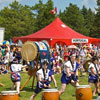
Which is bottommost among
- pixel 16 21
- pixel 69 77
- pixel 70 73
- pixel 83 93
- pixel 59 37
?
pixel 83 93

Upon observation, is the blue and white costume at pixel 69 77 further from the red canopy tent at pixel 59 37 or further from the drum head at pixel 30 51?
the red canopy tent at pixel 59 37

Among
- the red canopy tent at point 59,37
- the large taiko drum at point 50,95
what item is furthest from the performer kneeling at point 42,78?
the red canopy tent at point 59,37

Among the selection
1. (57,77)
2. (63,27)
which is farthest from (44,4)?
(57,77)

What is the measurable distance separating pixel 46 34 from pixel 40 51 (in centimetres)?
2613

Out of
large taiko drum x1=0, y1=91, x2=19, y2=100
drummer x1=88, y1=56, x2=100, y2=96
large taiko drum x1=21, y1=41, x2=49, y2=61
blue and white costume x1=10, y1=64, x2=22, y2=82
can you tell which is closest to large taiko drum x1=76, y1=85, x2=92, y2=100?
large taiko drum x1=0, y1=91, x2=19, y2=100

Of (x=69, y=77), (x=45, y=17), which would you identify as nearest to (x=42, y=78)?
(x=69, y=77)

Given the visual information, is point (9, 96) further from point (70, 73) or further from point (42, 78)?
point (70, 73)

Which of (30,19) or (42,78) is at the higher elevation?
(30,19)

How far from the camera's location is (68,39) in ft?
127

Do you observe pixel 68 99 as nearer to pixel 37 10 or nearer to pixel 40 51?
pixel 40 51

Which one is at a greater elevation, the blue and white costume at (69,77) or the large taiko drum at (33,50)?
the large taiko drum at (33,50)

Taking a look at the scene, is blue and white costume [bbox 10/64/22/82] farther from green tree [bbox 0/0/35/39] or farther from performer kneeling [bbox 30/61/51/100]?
green tree [bbox 0/0/35/39]

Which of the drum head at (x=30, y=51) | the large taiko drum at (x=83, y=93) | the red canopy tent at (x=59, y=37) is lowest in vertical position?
the large taiko drum at (x=83, y=93)

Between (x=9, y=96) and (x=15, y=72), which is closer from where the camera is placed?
(x=9, y=96)
